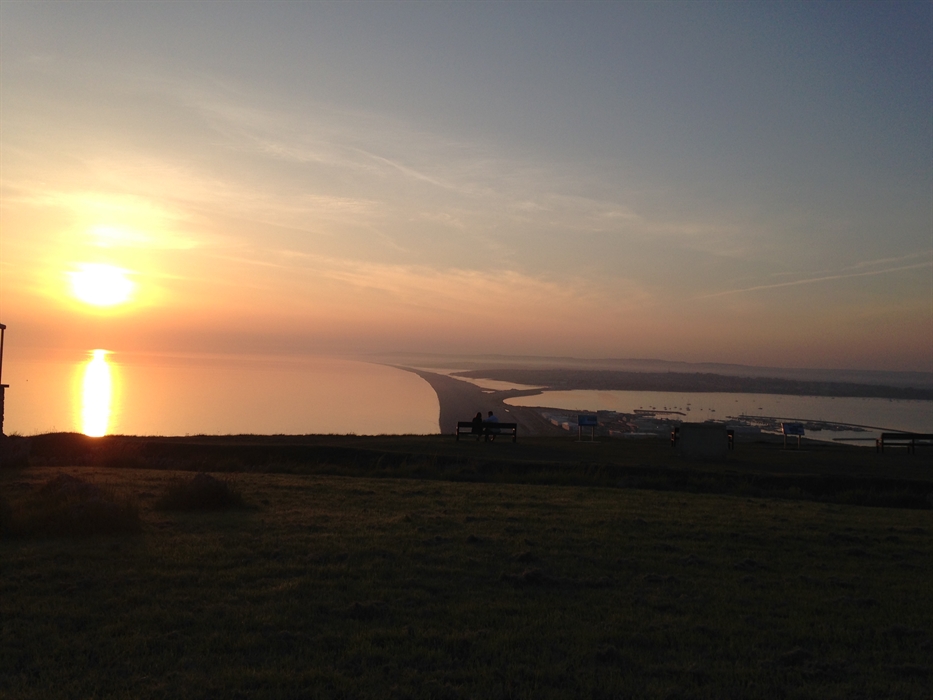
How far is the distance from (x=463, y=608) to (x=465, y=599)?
36 centimetres

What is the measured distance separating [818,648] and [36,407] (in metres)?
76.2

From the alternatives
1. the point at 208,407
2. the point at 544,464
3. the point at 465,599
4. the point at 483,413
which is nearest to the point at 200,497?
the point at 465,599

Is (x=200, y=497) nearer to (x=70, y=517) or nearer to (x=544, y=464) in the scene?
(x=70, y=517)

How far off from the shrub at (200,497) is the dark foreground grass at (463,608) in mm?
367

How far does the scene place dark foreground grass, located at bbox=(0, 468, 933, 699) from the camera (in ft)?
19.5

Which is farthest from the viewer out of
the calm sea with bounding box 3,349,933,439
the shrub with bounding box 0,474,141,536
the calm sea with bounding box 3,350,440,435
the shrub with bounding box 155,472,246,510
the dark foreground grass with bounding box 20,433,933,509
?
the calm sea with bounding box 3,349,933,439

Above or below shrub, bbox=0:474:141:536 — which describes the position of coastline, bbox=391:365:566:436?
below

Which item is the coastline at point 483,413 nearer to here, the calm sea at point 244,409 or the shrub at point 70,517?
the calm sea at point 244,409

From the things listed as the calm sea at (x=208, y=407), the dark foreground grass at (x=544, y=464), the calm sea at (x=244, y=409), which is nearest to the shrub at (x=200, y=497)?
the dark foreground grass at (x=544, y=464)

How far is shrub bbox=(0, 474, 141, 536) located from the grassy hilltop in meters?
0.24

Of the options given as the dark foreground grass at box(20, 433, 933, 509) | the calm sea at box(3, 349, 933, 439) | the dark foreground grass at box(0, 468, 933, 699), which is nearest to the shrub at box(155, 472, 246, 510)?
the dark foreground grass at box(0, 468, 933, 699)

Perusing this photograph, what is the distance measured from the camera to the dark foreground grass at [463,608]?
594 cm

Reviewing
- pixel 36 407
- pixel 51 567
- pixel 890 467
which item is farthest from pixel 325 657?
pixel 36 407

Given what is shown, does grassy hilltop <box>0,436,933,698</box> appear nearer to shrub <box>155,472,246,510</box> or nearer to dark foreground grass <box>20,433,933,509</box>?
shrub <box>155,472,246,510</box>
